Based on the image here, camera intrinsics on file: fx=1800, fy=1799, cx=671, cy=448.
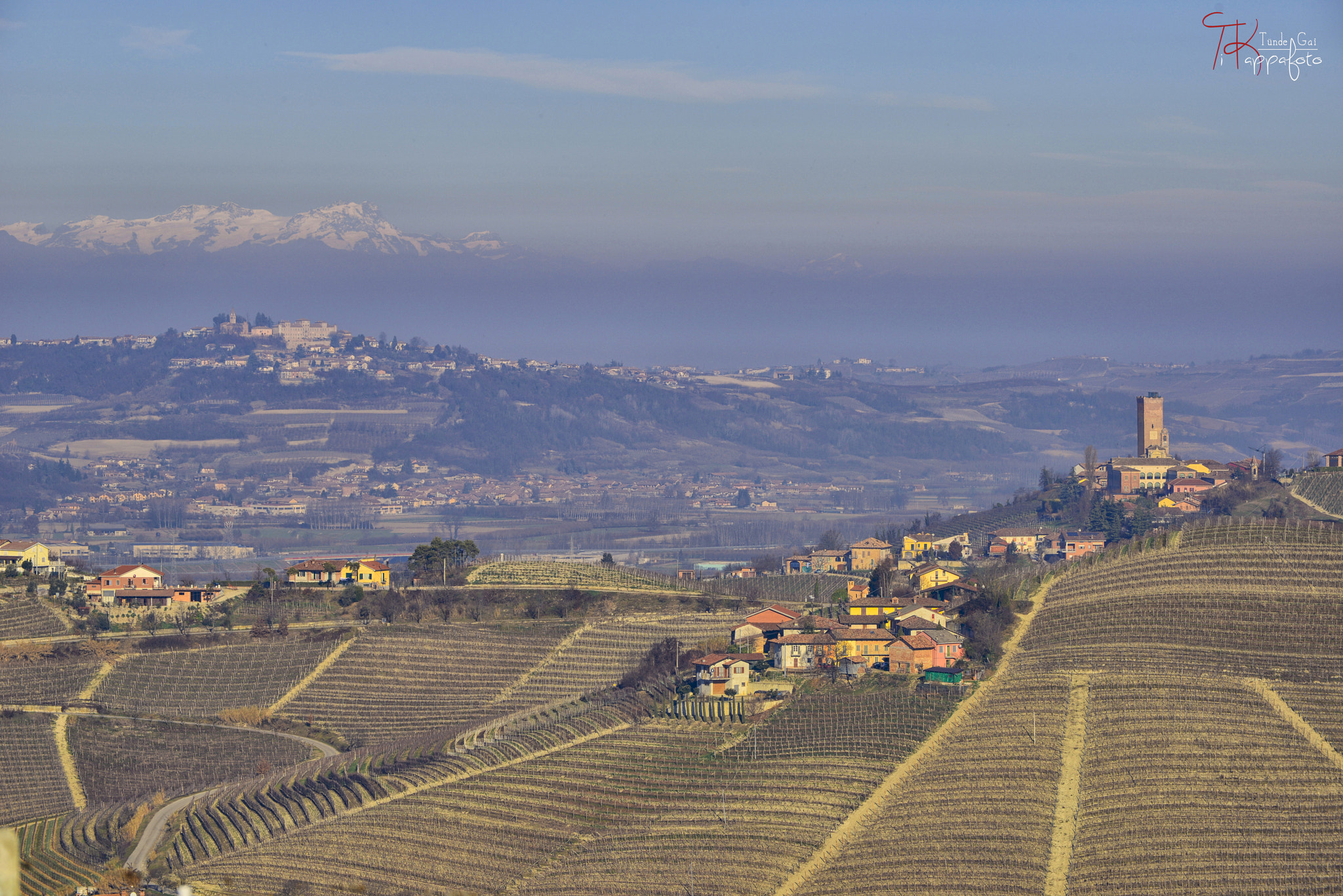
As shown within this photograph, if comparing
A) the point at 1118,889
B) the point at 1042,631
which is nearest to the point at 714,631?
the point at 1042,631

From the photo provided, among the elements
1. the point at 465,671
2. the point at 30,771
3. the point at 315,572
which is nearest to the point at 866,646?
the point at 465,671

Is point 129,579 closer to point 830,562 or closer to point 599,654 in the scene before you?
point 599,654

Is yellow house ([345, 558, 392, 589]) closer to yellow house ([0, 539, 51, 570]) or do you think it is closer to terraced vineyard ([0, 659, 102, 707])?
yellow house ([0, 539, 51, 570])

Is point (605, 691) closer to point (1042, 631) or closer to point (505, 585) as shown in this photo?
point (1042, 631)

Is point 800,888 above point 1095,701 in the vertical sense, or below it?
below

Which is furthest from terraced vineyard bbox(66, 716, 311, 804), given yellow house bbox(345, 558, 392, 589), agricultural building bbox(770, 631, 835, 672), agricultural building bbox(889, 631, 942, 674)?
yellow house bbox(345, 558, 392, 589)

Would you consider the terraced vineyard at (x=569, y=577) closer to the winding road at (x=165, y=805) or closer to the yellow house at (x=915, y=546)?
the winding road at (x=165, y=805)
